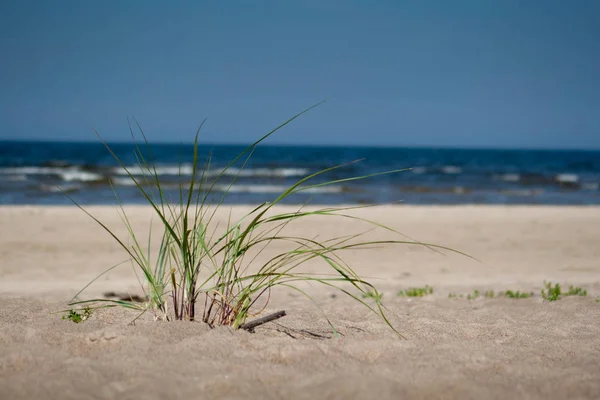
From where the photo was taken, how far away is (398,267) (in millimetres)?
6973

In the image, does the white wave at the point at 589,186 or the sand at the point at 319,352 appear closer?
the sand at the point at 319,352

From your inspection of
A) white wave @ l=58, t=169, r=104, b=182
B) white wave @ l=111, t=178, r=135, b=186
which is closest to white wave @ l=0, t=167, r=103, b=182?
white wave @ l=58, t=169, r=104, b=182

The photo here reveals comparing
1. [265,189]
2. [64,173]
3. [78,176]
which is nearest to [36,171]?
[64,173]

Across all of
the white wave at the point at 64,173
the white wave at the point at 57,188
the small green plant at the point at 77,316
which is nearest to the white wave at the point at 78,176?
the white wave at the point at 64,173

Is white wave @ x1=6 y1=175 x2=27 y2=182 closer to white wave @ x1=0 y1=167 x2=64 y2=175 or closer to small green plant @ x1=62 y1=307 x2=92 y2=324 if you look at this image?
white wave @ x1=0 y1=167 x2=64 y2=175

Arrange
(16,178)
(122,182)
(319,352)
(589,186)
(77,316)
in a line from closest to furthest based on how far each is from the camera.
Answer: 1. (319,352)
2. (77,316)
3. (122,182)
4. (16,178)
5. (589,186)

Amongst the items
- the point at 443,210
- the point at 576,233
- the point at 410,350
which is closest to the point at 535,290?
the point at 410,350

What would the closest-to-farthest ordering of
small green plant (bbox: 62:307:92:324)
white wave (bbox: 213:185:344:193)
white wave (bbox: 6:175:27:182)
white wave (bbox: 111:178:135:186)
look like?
small green plant (bbox: 62:307:92:324)
white wave (bbox: 213:185:344:193)
white wave (bbox: 111:178:135:186)
white wave (bbox: 6:175:27:182)

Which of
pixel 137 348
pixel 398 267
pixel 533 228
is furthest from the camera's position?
pixel 533 228

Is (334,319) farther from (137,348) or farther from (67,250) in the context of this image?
(67,250)

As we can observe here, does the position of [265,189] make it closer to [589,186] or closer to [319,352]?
[589,186]

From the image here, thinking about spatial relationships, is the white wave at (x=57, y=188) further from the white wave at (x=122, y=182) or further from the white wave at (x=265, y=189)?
the white wave at (x=265, y=189)

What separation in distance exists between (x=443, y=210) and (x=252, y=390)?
12389mm

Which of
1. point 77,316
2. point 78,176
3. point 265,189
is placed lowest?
point 265,189
